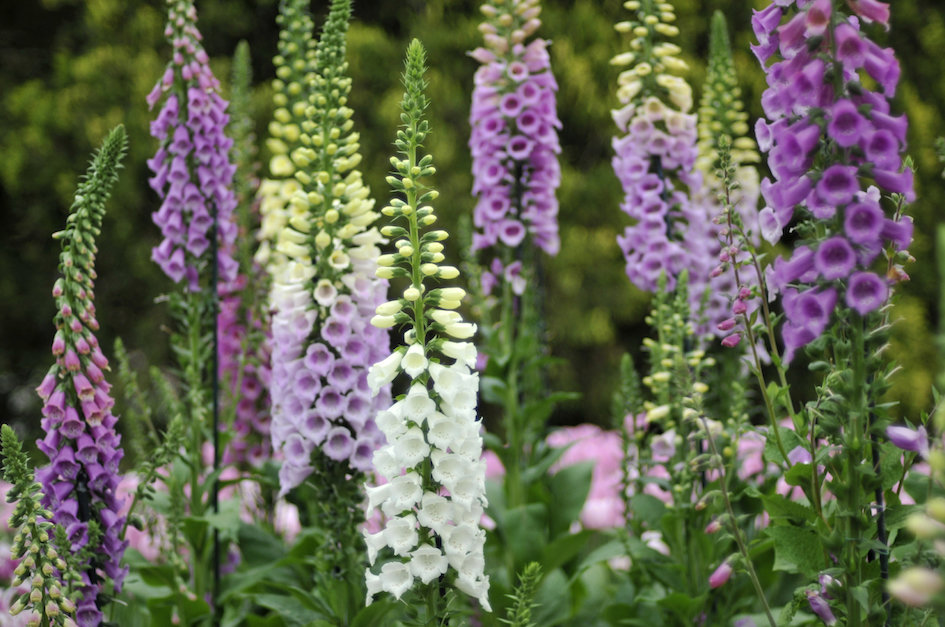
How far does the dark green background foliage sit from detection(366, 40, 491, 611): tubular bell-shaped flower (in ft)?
18.5

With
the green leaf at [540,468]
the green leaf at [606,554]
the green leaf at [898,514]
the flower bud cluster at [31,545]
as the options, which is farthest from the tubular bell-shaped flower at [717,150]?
the flower bud cluster at [31,545]

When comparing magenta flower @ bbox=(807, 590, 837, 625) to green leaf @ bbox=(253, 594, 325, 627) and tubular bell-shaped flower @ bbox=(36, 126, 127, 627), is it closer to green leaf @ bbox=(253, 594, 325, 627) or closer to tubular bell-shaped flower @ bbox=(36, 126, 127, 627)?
green leaf @ bbox=(253, 594, 325, 627)

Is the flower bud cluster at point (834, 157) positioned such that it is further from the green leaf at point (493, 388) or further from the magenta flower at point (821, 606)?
the green leaf at point (493, 388)

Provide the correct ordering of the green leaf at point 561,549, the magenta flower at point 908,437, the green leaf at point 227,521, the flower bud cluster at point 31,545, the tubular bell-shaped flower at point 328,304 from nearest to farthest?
the magenta flower at point 908,437, the flower bud cluster at point 31,545, the tubular bell-shaped flower at point 328,304, the green leaf at point 227,521, the green leaf at point 561,549

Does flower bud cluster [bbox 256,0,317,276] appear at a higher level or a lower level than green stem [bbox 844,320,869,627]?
higher

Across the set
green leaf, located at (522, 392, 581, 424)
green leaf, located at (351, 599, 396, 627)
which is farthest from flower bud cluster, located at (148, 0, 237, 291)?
green leaf, located at (351, 599, 396, 627)

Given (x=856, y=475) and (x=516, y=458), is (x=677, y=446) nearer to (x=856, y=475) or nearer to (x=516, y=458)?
(x=516, y=458)

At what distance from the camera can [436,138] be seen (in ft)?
25.1

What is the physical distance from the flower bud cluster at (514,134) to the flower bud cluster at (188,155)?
96cm

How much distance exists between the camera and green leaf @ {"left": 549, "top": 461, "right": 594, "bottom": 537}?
11.2 feet

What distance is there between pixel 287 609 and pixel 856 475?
5.46 feet

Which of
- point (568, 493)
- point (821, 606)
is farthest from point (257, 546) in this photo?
point (821, 606)

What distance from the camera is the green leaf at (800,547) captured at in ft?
6.56

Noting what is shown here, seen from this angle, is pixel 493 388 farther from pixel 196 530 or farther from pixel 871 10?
pixel 871 10
